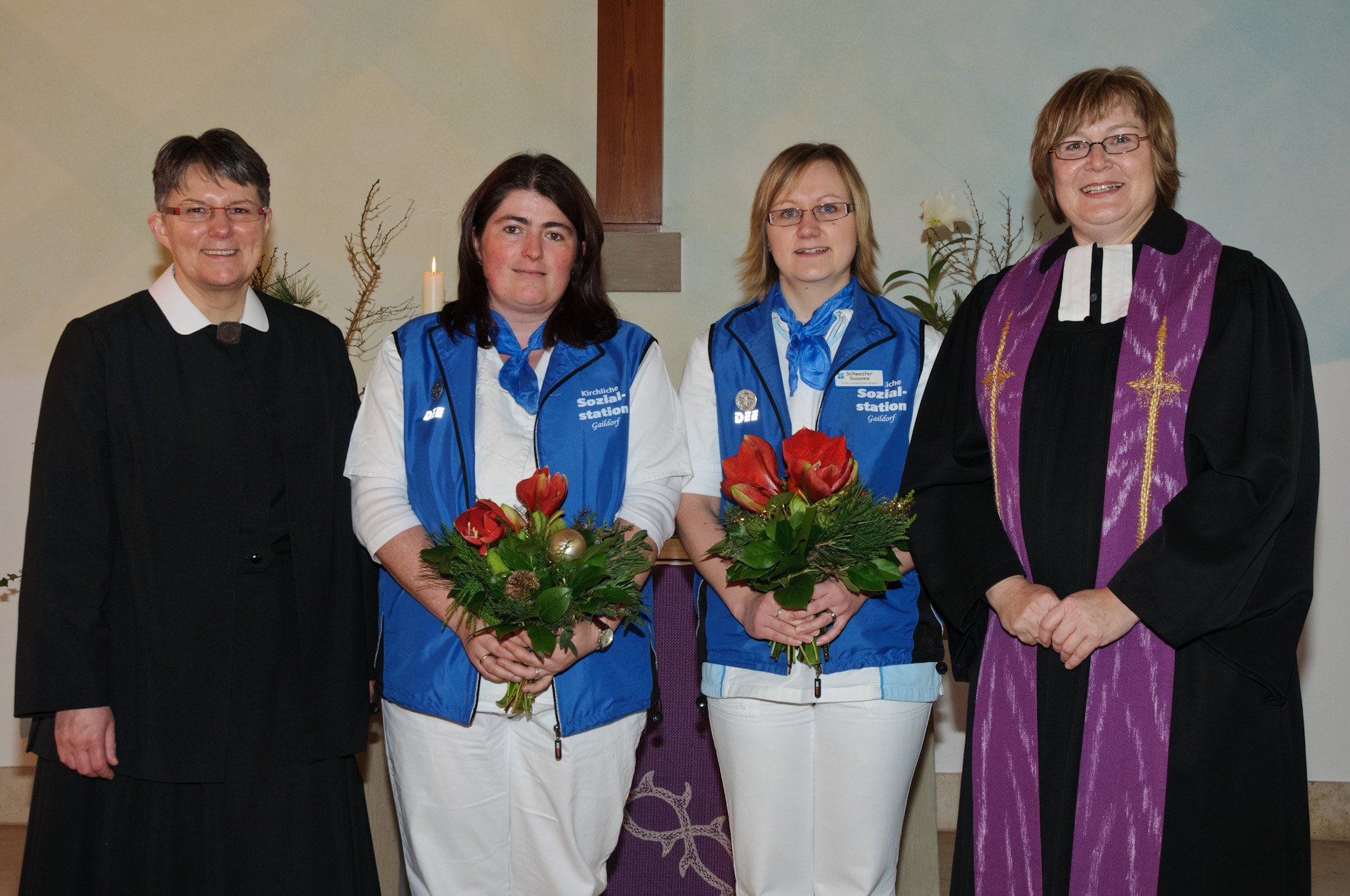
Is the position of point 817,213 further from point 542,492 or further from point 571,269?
point 542,492

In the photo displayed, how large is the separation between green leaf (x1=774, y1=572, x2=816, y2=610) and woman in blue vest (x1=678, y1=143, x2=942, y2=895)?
0.17 meters

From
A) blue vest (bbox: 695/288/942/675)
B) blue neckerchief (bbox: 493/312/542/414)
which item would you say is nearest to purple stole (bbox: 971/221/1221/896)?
blue vest (bbox: 695/288/942/675)

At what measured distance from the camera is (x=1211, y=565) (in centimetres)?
191

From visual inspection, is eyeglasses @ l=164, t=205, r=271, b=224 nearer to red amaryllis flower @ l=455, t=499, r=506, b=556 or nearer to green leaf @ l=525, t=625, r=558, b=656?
red amaryllis flower @ l=455, t=499, r=506, b=556

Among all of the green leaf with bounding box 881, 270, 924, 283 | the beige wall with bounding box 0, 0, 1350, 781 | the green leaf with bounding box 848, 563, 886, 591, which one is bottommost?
the green leaf with bounding box 848, 563, 886, 591

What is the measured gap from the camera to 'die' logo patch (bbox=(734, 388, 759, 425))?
8.02 feet

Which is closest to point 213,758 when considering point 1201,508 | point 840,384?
point 840,384

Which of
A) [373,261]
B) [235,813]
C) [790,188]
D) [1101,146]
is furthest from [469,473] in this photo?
[373,261]

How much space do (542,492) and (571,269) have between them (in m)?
0.68

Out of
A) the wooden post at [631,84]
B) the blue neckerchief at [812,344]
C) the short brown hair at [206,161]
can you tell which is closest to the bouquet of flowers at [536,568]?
the blue neckerchief at [812,344]

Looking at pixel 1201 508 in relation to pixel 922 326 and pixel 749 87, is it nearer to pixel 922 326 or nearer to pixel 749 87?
pixel 922 326

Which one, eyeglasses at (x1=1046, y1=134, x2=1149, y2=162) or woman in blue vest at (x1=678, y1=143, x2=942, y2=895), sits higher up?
eyeglasses at (x1=1046, y1=134, x2=1149, y2=162)

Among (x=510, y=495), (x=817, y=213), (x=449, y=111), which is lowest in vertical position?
(x=510, y=495)

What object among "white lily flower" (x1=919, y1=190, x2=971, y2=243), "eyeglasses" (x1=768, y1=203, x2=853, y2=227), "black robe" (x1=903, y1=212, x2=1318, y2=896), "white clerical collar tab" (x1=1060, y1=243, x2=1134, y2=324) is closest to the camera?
"black robe" (x1=903, y1=212, x2=1318, y2=896)
